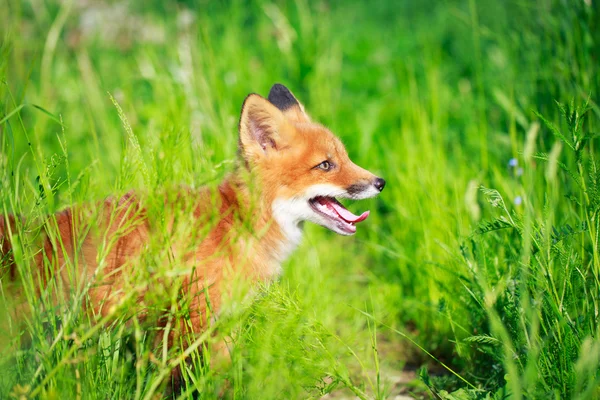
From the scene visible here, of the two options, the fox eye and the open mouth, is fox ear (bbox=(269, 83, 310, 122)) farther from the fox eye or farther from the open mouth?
the open mouth

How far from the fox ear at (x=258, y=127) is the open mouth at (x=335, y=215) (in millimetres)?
378

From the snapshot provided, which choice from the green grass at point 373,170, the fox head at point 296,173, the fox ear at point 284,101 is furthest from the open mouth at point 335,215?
the fox ear at point 284,101

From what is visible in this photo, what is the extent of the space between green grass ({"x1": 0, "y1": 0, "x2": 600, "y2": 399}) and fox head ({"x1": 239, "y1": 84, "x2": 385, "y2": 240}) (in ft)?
0.90

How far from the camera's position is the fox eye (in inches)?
120

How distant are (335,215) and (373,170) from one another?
1451 mm

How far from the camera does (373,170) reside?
14.5ft

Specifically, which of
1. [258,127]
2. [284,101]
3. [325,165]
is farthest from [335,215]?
[284,101]

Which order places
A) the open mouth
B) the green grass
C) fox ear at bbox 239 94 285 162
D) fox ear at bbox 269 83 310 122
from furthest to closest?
fox ear at bbox 269 83 310 122
the open mouth
fox ear at bbox 239 94 285 162
the green grass

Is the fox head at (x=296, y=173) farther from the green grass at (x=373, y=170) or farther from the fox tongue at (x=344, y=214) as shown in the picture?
the green grass at (x=373, y=170)

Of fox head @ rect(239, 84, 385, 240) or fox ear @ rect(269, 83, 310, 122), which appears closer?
fox head @ rect(239, 84, 385, 240)

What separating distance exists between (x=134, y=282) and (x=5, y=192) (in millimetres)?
622

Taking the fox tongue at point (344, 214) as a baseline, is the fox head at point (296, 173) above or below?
above

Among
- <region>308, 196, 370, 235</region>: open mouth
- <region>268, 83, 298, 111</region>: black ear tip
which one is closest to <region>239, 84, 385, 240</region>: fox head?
<region>308, 196, 370, 235</region>: open mouth

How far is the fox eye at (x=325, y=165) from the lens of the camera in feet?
10.0
